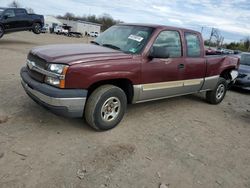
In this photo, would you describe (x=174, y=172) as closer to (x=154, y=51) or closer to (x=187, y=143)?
(x=187, y=143)

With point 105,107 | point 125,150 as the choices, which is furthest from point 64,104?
point 125,150

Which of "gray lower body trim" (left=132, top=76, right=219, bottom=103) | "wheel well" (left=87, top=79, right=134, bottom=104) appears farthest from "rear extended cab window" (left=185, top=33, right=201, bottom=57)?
"wheel well" (left=87, top=79, right=134, bottom=104)

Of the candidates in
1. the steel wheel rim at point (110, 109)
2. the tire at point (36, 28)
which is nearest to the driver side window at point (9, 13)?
the tire at point (36, 28)

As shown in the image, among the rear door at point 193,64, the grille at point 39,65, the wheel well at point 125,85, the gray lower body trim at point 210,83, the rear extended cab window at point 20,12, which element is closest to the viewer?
the grille at point 39,65

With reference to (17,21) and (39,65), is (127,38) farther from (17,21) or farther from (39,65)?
(17,21)

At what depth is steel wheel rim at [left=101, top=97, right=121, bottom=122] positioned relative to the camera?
4414 mm

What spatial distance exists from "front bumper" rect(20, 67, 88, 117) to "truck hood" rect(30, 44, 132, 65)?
0.42 m

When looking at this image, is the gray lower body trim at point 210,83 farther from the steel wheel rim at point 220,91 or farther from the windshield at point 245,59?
the windshield at point 245,59

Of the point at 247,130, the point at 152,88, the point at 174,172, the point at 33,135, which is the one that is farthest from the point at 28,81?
the point at 247,130

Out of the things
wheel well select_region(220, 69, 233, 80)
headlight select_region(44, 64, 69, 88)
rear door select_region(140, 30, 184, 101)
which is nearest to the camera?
headlight select_region(44, 64, 69, 88)

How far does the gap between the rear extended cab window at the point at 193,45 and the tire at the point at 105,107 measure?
2.11 metres

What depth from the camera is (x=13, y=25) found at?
51.6ft

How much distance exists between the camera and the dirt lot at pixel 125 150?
10.7 feet

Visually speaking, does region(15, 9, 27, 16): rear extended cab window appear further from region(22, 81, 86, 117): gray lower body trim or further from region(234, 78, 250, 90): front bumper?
region(22, 81, 86, 117): gray lower body trim
